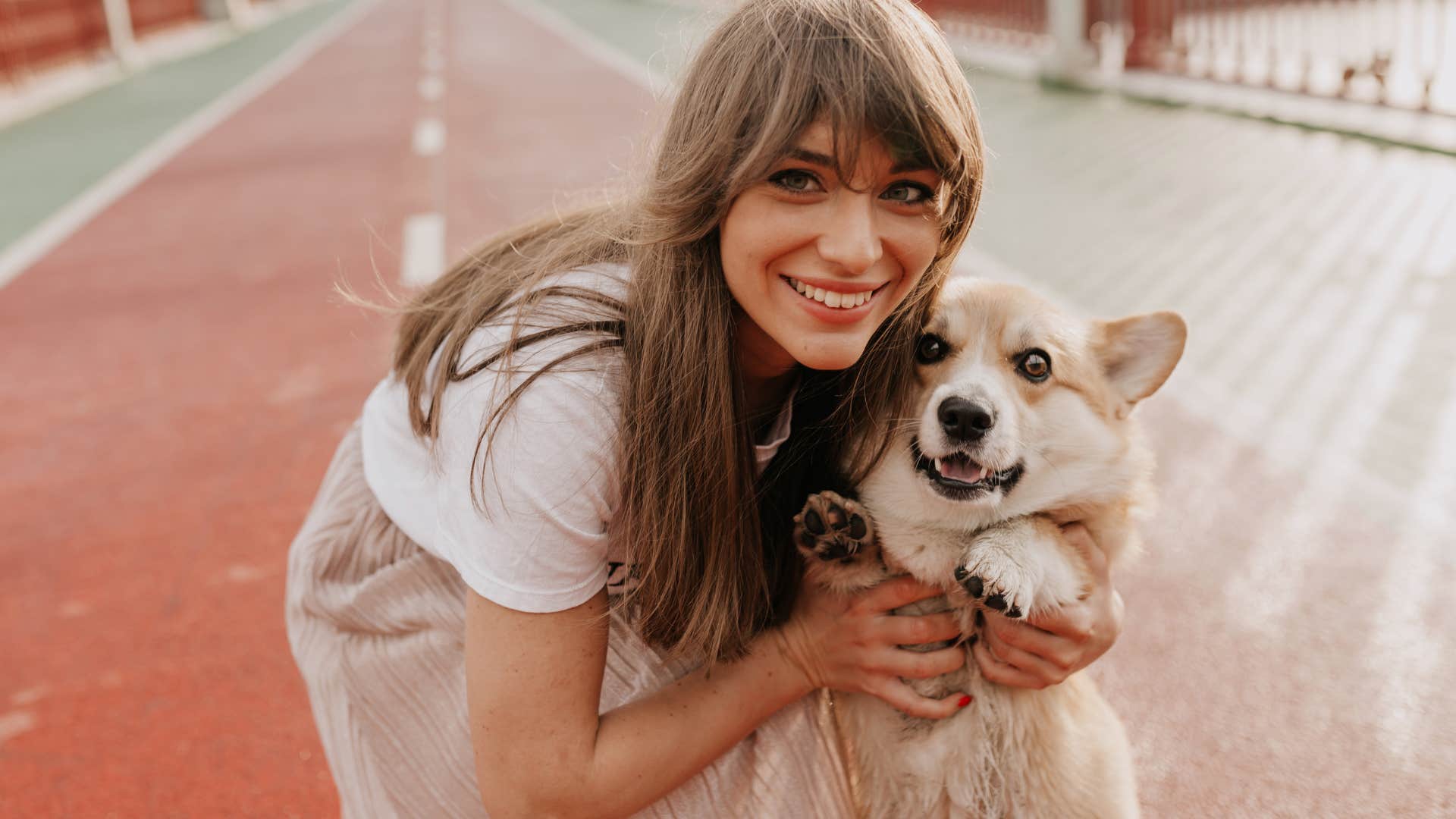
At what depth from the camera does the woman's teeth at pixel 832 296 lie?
2.01 m

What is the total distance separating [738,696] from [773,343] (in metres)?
0.68

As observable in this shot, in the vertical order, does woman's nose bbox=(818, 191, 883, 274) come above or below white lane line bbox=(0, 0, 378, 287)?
above

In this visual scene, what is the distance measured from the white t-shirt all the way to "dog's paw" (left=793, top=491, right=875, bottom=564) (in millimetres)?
444

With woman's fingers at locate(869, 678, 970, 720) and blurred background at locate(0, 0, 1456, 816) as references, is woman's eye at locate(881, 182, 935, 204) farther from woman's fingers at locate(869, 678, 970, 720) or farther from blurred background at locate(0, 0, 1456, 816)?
woman's fingers at locate(869, 678, 970, 720)

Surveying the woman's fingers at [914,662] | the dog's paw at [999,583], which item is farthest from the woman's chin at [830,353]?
the woman's fingers at [914,662]

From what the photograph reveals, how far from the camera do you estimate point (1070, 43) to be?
43.3 feet

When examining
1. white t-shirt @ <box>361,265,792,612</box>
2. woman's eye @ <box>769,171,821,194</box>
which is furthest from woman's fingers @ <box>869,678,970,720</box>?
woman's eye @ <box>769,171,821,194</box>

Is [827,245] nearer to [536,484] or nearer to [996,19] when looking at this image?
[536,484]

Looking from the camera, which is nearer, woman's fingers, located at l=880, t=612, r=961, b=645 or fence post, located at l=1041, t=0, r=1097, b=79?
woman's fingers, located at l=880, t=612, r=961, b=645

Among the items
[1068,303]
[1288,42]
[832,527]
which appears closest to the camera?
[832,527]

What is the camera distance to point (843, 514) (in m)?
2.33

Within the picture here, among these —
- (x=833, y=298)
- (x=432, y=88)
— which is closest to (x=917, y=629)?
(x=833, y=298)

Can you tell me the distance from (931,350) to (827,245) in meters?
0.67

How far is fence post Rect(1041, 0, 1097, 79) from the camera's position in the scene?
1311cm
